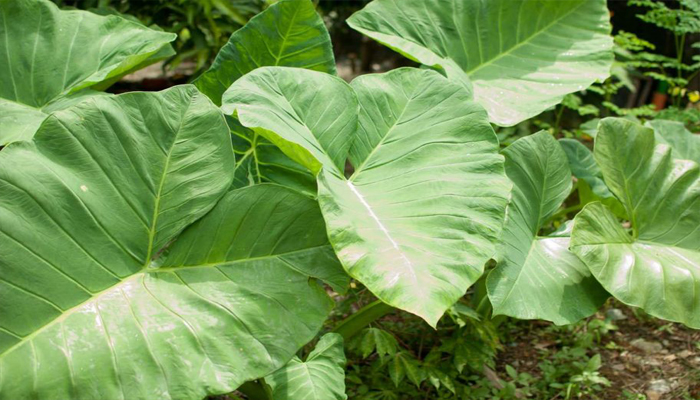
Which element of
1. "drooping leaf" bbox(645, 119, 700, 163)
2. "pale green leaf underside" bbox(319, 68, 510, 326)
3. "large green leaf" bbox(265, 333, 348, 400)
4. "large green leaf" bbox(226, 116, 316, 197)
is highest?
"pale green leaf underside" bbox(319, 68, 510, 326)

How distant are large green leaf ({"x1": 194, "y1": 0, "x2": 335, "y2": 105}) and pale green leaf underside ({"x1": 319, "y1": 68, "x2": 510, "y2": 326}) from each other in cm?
Result: 18

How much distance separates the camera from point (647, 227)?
1.85 meters

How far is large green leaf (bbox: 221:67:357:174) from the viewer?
150cm

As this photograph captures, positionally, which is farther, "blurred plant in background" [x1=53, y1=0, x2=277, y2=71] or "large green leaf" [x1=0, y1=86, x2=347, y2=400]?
"blurred plant in background" [x1=53, y1=0, x2=277, y2=71]

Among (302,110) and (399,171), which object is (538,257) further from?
(302,110)

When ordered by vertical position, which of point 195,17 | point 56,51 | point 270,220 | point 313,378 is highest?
point 56,51

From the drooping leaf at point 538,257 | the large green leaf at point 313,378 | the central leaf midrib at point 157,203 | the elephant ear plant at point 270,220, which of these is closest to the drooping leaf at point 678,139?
the elephant ear plant at point 270,220

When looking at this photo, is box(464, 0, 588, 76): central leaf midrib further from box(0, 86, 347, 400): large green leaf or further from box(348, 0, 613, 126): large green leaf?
box(0, 86, 347, 400): large green leaf

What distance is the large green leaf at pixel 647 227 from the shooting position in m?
1.66

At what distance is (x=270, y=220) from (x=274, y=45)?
0.59 metres

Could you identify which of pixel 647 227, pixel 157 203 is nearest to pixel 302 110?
pixel 157 203

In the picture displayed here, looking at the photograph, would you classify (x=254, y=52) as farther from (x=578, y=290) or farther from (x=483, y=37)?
(x=578, y=290)

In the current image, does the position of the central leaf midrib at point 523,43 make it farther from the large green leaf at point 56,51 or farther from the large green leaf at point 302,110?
the large green leaf at point 56,51

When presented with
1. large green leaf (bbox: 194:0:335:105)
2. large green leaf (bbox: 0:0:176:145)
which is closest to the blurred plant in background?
large green leaf (bbox: 0:0:176:145)
